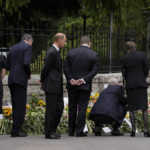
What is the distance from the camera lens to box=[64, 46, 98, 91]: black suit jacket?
7.95 metres

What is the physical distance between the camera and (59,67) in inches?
303

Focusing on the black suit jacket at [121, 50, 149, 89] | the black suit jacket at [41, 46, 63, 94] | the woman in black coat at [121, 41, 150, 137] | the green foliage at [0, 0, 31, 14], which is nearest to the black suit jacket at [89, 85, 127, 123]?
the woman in black coat at [121, 41, 150, 137]

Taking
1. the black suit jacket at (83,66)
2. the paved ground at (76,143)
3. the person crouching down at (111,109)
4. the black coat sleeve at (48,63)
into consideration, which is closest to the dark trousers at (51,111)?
the paved ground at (76,143)

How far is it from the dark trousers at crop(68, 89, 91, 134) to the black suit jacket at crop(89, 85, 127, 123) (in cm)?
32

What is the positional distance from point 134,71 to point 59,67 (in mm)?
1309

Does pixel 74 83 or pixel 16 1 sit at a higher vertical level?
pixel 16 1

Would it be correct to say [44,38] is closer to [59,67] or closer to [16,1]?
[16,1]

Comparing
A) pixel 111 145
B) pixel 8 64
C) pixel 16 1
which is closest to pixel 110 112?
pixel 111 145

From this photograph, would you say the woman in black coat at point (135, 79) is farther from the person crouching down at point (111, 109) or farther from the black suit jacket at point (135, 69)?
the person crouching down at point (111, 109)

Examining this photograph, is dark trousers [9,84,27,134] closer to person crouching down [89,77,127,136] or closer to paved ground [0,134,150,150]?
paved ground [0,134,150,150]

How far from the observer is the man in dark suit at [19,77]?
7773mm

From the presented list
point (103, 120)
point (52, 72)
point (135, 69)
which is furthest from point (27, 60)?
point (135, 69)

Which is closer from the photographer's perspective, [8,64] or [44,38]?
[8,64]

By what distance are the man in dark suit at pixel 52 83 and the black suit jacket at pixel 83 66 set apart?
0.39m
